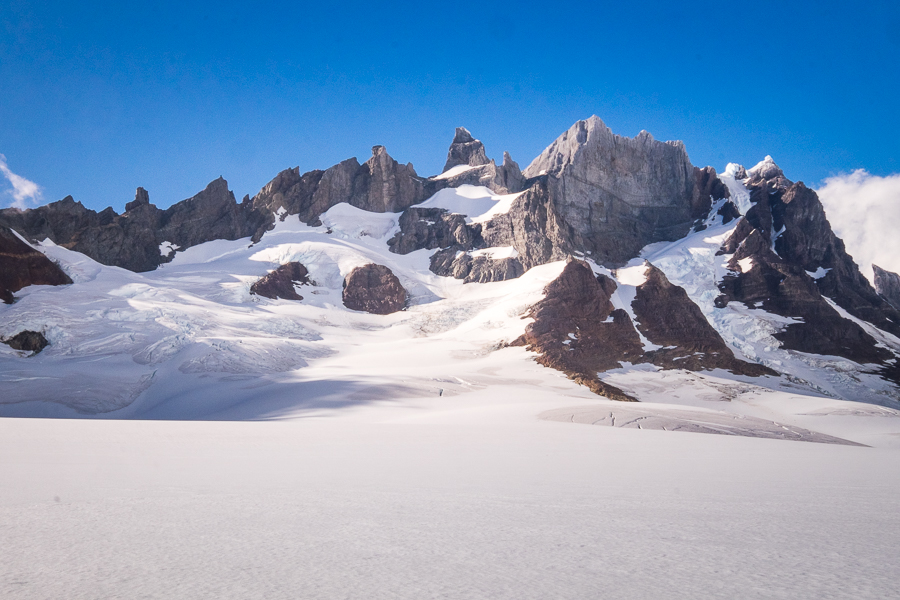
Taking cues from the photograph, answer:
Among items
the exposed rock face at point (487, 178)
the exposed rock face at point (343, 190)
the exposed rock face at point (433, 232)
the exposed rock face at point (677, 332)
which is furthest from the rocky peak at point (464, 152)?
the exposed rock face at point (677, 332)

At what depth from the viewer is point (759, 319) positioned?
62.4 meters

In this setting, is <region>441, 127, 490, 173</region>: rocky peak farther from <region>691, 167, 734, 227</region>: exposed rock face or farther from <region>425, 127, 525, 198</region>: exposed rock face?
<region>691, 167, 734, 227</region>: exposed rock face

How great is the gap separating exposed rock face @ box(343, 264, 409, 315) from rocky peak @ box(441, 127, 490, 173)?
48.2 metres

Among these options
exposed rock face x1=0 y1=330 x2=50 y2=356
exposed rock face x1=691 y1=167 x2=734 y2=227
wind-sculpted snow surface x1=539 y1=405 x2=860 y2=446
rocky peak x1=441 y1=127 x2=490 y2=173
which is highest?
rocky peak x1=441 y1=127 x2=490 y2=173

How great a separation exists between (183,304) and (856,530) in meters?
45.5

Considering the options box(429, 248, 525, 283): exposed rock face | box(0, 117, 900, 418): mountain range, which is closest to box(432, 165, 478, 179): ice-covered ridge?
box(0, 117, 900, 418): mountain range

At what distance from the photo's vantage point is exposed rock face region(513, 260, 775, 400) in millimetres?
35531

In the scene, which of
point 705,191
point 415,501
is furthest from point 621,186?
point 415,501

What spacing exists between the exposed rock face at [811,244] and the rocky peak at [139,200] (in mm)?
94900

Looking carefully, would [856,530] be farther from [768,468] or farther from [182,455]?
[182,455]

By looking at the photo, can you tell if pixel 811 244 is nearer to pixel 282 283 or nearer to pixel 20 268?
pixel 282 283

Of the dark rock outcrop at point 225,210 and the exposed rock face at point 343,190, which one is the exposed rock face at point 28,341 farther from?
the exposed rock face at point 343,190

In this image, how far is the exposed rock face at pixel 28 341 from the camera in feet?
89.1

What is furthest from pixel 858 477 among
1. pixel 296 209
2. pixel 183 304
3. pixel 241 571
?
pixel 296 209
